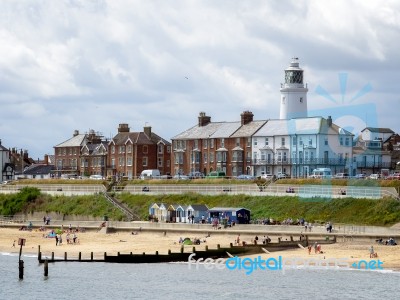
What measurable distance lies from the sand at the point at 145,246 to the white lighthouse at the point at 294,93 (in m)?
34.8

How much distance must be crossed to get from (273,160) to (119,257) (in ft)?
150

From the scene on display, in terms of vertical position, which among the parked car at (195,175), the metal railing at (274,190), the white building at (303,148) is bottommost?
the metal railing at (274,190)

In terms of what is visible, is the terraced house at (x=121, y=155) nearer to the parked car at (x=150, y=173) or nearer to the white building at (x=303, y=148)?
the parked car at (x=150, y=173)

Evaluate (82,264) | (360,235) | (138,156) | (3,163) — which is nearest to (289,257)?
(360,235)

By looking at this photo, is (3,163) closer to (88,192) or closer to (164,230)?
(88,192)

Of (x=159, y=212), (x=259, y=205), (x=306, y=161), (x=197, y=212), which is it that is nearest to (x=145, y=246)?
(x=197, y=212)

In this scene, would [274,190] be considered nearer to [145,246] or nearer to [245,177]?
[245,177]

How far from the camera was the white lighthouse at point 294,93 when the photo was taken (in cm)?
12006

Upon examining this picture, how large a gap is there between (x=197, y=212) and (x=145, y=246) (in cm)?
1503

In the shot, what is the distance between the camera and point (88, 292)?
61375 mm

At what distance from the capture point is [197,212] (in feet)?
307

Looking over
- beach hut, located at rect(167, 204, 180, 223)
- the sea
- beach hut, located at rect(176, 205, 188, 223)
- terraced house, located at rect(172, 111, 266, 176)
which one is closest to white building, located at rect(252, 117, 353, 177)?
terraced house, located at rect(172, 111, 266, 176)

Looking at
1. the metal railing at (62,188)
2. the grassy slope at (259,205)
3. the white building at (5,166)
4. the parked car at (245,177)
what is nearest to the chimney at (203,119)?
the parked car at (245,177)

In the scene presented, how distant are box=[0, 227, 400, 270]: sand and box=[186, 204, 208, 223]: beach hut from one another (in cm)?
570
